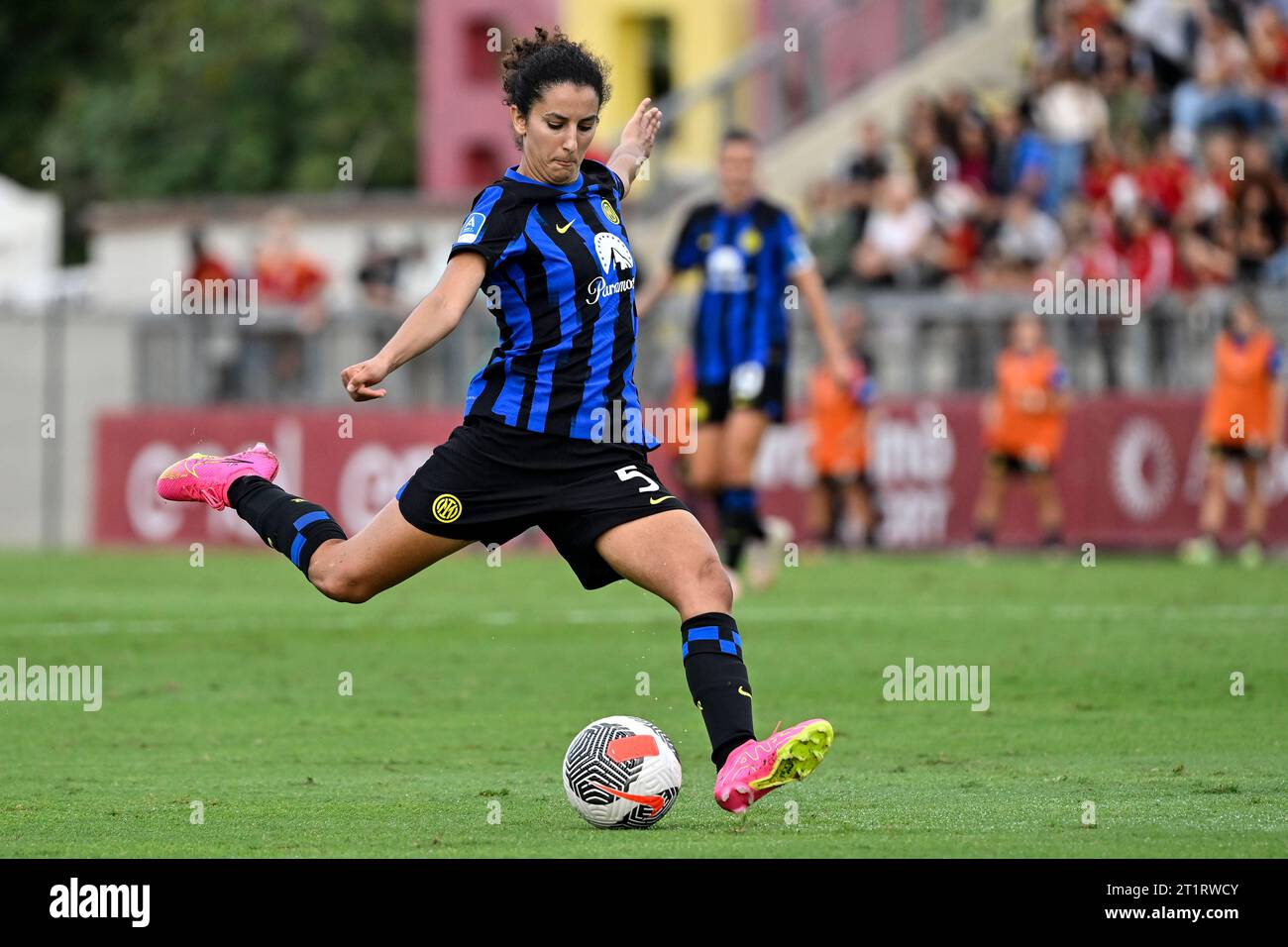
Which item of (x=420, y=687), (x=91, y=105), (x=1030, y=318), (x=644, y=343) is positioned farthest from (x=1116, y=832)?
(x=91, y=105)

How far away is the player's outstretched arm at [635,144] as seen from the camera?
26.3 ft

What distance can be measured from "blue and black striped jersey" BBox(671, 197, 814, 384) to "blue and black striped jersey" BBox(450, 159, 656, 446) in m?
7.54

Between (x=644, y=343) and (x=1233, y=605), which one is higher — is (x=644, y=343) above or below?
above

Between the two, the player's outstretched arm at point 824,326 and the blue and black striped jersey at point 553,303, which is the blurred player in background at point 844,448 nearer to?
the player's outstretched arm at point 824,326

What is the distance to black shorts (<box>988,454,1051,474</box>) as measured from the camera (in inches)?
807

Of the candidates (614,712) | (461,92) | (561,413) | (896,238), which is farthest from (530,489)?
(461,92)

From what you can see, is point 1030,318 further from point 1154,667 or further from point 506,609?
point 1154,667

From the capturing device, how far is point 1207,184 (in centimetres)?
2264

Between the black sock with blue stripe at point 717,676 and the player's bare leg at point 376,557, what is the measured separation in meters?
0.79

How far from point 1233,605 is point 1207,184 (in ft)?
28.5

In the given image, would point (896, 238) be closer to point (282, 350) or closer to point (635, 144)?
point (282, 350)

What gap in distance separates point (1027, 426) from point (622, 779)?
1392cm

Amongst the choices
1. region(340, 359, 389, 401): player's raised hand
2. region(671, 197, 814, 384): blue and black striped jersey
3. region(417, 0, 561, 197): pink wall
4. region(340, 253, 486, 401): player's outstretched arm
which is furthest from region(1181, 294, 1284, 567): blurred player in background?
region(417, 0, 561, 197): pink wall

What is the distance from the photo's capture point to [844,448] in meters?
21.4
